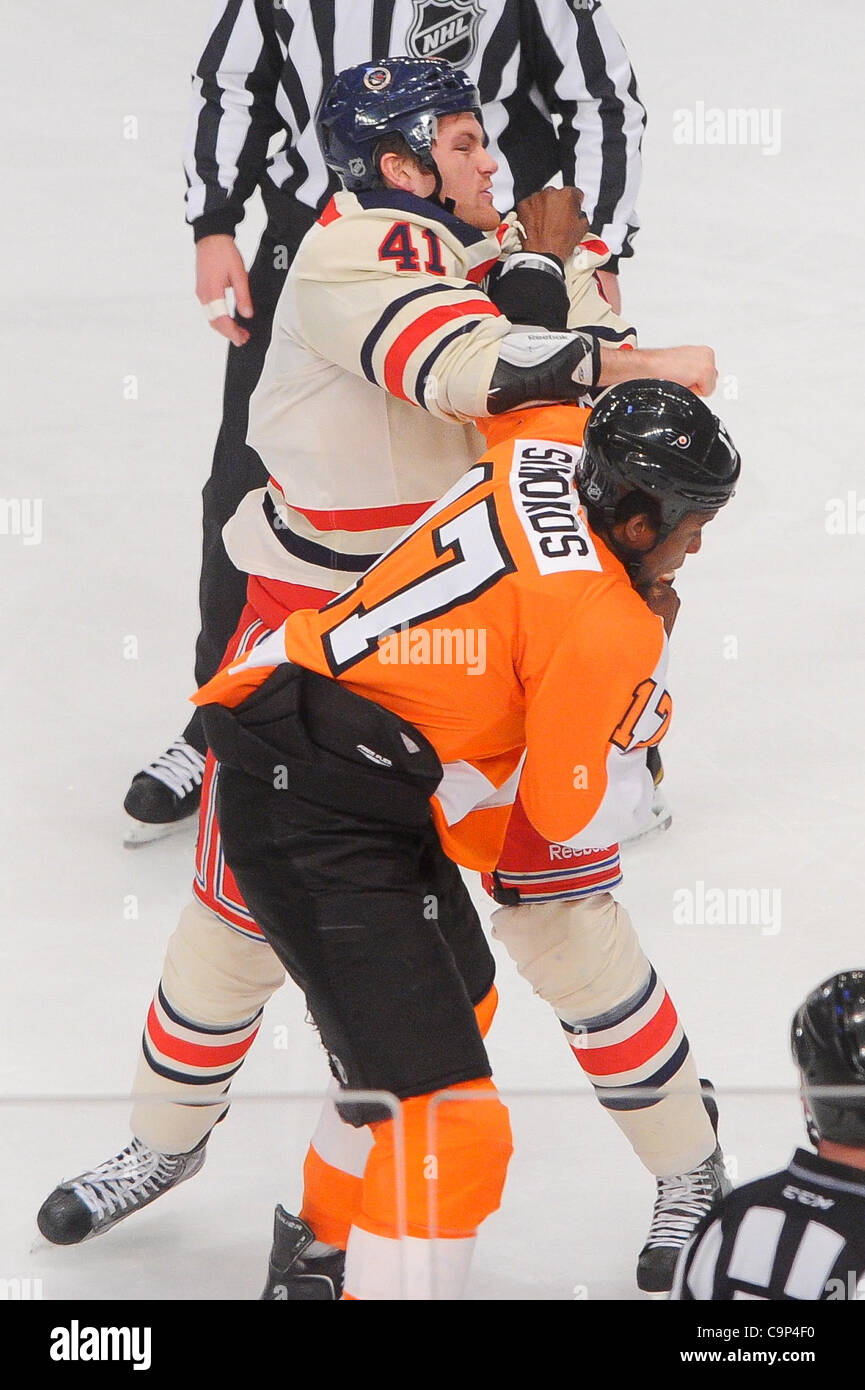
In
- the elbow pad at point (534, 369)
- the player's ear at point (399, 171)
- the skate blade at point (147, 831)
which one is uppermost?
the player's ear at point (399, 171)

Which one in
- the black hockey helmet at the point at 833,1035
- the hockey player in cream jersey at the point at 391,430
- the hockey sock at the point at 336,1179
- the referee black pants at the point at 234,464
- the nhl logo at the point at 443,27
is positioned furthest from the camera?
the referee black pants at the point at 234,464

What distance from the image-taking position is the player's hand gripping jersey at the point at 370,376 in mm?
1961

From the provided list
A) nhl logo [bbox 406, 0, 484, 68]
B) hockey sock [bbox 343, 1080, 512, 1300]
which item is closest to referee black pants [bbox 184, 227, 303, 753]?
nhl logo [bbox 406, 0, 484, 68]

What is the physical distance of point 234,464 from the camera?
10.3 ft

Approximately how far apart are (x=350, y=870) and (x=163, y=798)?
1.43m

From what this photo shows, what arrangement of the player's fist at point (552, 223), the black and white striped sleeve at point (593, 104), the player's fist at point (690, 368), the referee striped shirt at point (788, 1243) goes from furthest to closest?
1. the black and white striped sleeve at point (593, 104)
2. the player's fist at point (552, 223)
3. the player's fist at point (690, 368)
4. the referee striped shirt at point (788, 1243)

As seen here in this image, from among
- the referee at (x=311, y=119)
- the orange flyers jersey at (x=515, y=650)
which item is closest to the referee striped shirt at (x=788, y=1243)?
the orange flyers jersey at (x=515, y=650)

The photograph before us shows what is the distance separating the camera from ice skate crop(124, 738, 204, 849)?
318 cm

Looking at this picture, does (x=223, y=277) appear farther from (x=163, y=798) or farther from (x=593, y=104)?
(x=163, y=798)

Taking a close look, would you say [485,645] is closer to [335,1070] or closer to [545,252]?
[335,1070]

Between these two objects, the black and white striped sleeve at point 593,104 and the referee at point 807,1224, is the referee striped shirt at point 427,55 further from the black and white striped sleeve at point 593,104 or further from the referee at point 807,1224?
the referee at point 807,1224

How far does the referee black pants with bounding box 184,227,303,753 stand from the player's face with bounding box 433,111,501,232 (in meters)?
0.84
